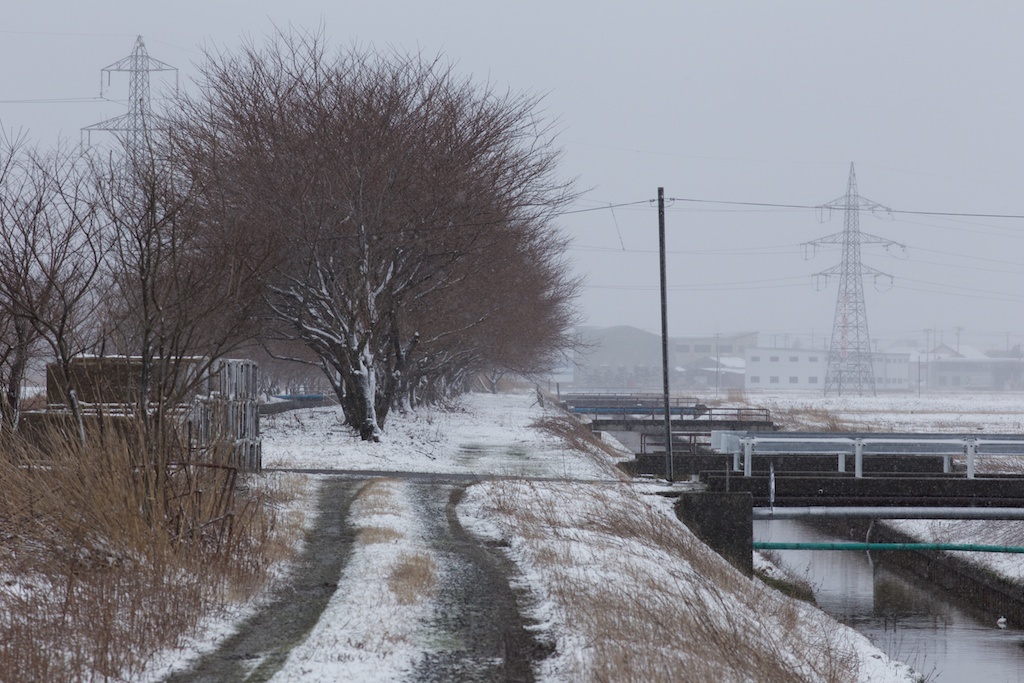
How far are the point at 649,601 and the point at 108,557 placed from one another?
4.99 metres

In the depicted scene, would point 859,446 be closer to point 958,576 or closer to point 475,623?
point 958,576

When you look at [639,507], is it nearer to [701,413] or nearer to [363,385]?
[363,385]

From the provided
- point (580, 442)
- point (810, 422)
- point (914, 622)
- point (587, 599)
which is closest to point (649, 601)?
point (587, 599)

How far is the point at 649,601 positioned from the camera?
426 inches

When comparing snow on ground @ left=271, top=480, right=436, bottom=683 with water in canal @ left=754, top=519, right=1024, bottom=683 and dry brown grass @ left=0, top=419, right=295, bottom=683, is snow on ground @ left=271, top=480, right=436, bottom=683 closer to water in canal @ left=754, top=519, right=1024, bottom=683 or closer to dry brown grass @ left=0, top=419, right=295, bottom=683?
dry brown grass @ left=0, top=419, right=295, bottom=683

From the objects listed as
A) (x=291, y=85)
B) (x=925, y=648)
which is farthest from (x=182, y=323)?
(x=291, y=85)

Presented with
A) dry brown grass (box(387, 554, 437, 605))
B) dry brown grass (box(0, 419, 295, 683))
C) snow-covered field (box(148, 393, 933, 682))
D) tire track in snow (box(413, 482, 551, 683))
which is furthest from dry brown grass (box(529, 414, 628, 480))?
dry brown grass (box(0, 419, 295, 683))

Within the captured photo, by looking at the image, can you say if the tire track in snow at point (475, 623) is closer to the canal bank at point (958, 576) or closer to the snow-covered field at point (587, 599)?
the snow-covered field at point (587, 599)

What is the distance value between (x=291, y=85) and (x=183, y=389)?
59.5 feet

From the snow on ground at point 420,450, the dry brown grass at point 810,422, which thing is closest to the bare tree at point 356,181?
the snow on ground at point 420,450

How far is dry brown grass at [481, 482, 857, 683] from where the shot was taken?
8820 millimetres

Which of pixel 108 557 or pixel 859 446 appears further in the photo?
pixel 859 446

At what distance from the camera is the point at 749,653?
9.45m

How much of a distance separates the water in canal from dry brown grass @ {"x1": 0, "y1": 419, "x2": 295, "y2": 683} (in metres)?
9.41
